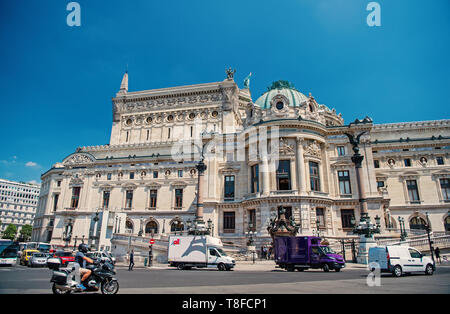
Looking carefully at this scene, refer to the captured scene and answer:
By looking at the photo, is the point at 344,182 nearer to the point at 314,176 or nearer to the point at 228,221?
the point at 314,176

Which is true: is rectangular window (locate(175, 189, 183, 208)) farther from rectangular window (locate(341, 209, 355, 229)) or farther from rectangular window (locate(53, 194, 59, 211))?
rectangular window (locate(53, 194, 59, 211))

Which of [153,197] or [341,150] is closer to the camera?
[341,150]

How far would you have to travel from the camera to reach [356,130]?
40.5 metres

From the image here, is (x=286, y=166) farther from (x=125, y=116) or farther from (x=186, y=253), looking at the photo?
(x=125, y=116)

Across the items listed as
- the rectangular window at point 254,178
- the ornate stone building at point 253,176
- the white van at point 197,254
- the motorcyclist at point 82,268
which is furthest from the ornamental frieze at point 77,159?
the motorcyclist at point 82,268

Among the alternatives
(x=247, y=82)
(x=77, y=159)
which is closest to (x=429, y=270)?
(x=77, y=159)

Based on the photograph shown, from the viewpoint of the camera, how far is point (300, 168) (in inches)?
1431

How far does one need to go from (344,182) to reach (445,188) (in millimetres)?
15763

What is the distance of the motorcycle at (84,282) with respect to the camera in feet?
29.3

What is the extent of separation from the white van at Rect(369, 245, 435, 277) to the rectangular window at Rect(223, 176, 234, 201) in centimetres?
2610

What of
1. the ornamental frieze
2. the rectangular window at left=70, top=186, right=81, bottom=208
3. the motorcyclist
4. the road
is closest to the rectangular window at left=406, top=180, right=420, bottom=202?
the road

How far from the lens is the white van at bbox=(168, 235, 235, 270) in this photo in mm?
23589

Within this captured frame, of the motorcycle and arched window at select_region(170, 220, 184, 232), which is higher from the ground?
arched window at select_region(170, 220, 184, 232)
